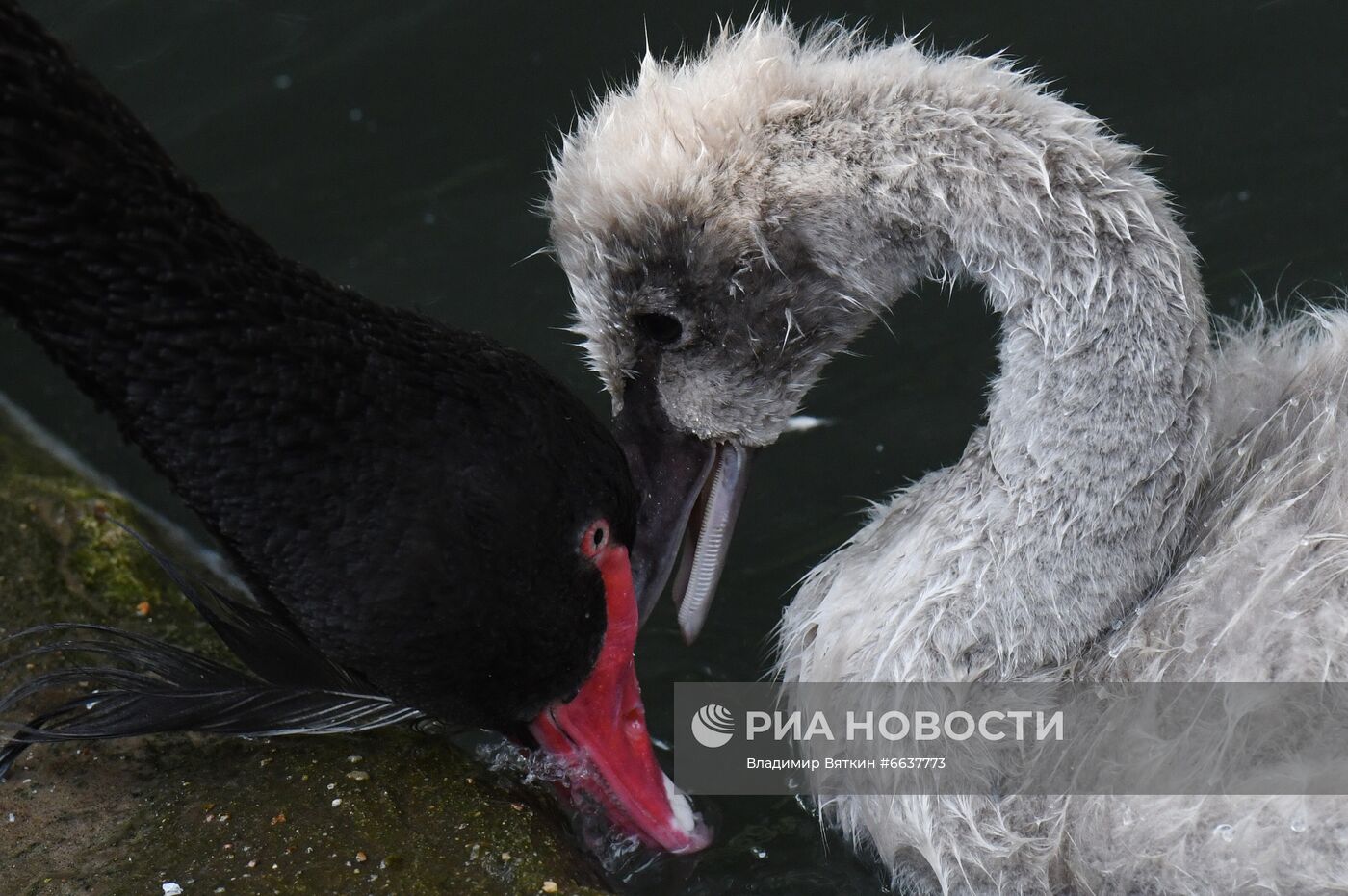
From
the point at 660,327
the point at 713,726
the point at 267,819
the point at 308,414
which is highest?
the point at 308,414

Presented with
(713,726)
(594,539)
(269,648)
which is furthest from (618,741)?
(269,648)

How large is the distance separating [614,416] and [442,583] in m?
0.81

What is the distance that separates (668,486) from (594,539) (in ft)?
1.30

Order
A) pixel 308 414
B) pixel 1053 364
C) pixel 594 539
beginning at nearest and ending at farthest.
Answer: pixel 308 414 < pixel 594 539 < pixel 1053 364

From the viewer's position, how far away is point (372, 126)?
5.52 m

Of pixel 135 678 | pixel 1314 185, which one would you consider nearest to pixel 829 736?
pixel 135 678

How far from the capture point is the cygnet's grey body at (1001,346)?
299 cm

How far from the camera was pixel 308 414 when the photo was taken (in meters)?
2.70

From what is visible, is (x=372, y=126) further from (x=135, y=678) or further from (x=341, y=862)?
(x=341, y=862)

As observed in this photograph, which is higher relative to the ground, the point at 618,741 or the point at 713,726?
the point at 618,741

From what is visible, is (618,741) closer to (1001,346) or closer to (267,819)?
(267,819)

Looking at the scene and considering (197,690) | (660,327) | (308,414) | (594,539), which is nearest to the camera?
(308,414)

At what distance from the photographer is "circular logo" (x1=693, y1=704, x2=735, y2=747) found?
3.81 meters

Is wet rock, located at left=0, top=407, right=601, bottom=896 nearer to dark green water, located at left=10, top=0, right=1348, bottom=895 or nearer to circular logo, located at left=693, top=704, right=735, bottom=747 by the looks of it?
circular logo, located at left=693, top=704, right=735, bottom=747
